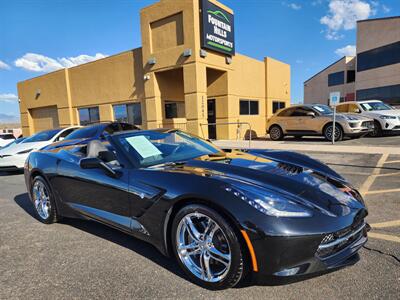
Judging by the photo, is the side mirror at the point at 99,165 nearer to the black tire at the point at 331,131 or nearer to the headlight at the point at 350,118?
the black tire at the point at 331,131

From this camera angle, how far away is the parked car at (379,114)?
12.1m

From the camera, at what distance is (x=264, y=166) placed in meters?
2.86

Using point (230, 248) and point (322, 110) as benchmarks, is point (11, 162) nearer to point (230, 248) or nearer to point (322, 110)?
point (230, 248)

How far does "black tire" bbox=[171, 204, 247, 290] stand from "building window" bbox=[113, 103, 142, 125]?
14351 mm

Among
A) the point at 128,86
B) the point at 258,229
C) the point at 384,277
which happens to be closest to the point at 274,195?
the point at 258,229

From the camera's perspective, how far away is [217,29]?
13523 millimetres

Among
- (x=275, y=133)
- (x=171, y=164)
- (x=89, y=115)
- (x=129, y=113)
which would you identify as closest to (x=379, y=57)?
(x=275, y=133)

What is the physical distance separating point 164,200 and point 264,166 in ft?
3.54

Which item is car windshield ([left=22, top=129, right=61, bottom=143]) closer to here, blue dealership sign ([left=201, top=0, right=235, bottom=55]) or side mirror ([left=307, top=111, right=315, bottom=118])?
blue dealership sign ([left=201, top=0, right=235, bottom=55])

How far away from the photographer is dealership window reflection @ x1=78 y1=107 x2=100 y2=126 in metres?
18.5

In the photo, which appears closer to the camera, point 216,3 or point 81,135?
point 81,135

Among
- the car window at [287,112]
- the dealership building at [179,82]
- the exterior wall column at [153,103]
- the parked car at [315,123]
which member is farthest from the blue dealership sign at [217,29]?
the parked car at [315,123]

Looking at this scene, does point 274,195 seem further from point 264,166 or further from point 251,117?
point 251,117

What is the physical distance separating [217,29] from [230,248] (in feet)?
43.2
